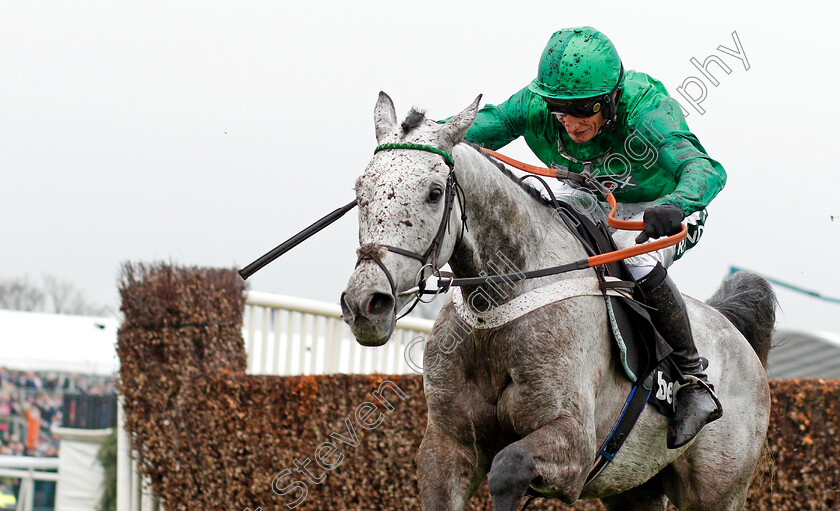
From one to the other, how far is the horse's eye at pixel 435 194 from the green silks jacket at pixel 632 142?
114 centimetres

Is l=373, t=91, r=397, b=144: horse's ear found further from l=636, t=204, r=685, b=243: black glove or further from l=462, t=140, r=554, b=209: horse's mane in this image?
l=636, t=204, r=685, b=243: black glove

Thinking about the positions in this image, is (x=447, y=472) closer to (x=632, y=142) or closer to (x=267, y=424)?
(x=632, y=142)

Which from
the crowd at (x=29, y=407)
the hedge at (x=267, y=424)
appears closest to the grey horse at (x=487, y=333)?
the hedge at (x=267, y=424)

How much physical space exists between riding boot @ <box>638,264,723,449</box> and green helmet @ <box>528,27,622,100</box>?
80 centimetres

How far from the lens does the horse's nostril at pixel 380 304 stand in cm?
257

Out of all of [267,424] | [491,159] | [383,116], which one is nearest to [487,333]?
[491,159]

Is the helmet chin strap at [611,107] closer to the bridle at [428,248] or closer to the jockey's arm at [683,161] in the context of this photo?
the jockey's arm at [683,161]

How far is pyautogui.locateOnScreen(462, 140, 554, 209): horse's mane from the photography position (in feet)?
11.0

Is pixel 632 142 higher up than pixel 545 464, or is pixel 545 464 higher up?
pixel 632 142

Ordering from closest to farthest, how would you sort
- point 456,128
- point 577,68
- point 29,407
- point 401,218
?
point 401,218 < point 456,128 < point 577,68 < point 29,407

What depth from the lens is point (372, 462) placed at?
688 centimetres

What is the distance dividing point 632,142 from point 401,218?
5.08ft

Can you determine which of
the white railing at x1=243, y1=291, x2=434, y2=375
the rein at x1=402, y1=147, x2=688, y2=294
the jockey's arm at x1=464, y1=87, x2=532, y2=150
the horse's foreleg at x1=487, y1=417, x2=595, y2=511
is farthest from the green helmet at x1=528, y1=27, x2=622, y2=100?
the white railing at x1=243, y1=291, x2=434, y2=375

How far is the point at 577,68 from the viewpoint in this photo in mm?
3568
